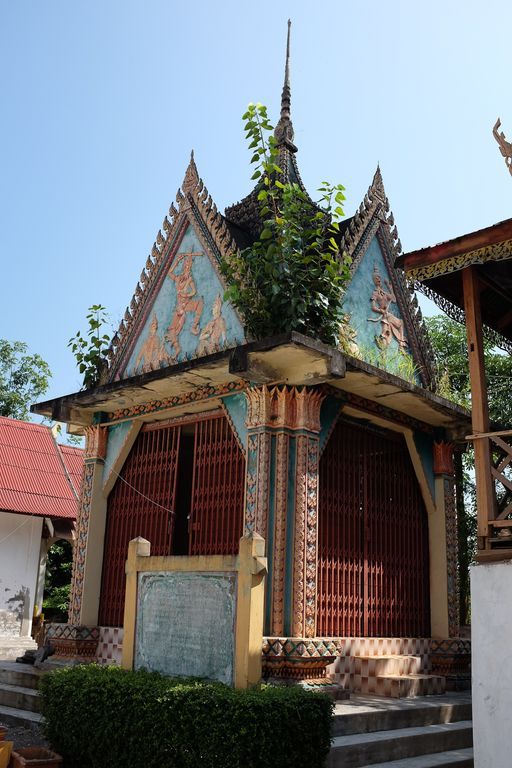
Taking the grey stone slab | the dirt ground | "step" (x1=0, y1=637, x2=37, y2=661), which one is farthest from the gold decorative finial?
"step" (x1=0, y1=637, x2=37, y2=661)

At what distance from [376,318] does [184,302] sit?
2555 millimetres

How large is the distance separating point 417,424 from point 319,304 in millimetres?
2778

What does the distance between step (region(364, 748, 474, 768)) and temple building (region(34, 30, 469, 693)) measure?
1386 millimetres

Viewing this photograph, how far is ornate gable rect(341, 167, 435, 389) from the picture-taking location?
32.9 ft

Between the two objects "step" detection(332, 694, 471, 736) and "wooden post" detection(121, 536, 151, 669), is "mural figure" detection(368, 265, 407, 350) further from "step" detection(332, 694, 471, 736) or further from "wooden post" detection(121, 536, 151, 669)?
"wooden post" detection(121, 536, 151, 669)

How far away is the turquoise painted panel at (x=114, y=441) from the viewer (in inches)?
426

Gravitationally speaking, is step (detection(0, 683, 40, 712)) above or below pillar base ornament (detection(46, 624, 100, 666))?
below

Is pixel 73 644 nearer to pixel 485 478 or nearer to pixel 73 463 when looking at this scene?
pixel 485 478

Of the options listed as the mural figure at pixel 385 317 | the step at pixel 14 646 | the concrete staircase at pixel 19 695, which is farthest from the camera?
the step at pixel 14 646

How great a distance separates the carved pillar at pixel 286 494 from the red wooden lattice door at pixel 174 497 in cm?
73

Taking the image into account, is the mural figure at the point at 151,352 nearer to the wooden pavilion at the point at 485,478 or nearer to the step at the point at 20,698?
the wooden pavilion at the point at 485,478

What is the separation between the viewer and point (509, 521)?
660 centimetres

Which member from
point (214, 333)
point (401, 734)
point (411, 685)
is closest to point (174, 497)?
point (214, 333)

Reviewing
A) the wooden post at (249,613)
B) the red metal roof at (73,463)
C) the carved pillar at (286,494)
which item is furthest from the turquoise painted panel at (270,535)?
the red metal roof at (73,463)
